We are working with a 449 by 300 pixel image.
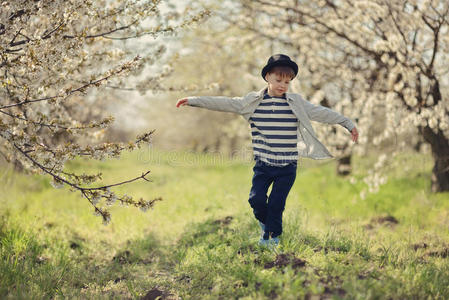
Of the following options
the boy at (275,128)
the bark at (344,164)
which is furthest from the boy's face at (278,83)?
the bark at (344,164)

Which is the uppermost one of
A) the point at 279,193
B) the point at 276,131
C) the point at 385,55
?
the point at 385,55

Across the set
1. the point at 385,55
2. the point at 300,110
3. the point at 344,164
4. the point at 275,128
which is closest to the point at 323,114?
the point at 300,110

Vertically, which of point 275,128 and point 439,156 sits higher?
point 275,128

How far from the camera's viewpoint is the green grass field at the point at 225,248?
2.67 meters

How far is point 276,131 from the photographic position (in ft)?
11.2

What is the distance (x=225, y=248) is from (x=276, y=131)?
1.30 meters

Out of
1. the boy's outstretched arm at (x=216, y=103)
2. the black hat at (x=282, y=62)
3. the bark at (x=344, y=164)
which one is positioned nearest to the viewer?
the black hat at (x=282, y=62)

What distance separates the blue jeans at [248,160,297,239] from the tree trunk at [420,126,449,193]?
3493mm

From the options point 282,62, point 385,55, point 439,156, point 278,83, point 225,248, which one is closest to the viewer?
point 282,62

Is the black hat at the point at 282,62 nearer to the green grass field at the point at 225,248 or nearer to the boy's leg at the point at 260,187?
the boy's leg at the point at 260,187

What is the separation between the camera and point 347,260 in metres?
2.97

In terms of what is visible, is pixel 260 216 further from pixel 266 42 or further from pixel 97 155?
pixel 266 42

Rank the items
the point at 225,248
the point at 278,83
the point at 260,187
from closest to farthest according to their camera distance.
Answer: the point at 278,83, the point at 260,187, the point at 225,248

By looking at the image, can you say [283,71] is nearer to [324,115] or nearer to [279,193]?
[324,115]
